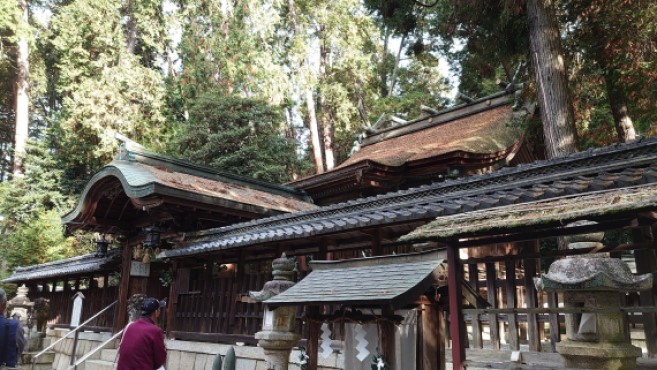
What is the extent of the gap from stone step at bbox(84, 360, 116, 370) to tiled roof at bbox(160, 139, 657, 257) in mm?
3980

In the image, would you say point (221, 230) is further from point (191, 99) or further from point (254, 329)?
point (191, 99)

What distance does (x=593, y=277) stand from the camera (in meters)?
3.86

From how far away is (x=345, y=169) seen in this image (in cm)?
1262

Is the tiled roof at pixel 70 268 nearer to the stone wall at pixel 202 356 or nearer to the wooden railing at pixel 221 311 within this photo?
the stone wall at pixel 202 356

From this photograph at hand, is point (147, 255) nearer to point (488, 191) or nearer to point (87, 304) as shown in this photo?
point (87, 304)

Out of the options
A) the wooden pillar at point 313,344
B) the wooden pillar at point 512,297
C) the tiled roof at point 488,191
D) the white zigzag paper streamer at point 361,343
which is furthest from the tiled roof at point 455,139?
the white zigzag paper streamer at point 361,343

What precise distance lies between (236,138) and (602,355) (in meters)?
18.4

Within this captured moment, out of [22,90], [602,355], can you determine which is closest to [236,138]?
[22,90]

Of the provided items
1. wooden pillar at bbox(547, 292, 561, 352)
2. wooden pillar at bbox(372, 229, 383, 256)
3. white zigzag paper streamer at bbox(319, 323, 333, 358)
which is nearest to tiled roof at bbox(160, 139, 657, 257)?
wooden pillar at bbox(372, 229, 383, 256)

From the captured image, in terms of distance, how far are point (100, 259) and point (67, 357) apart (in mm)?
3040

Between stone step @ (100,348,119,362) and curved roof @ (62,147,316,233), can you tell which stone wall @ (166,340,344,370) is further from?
curved roof @ (62,147,316,233)

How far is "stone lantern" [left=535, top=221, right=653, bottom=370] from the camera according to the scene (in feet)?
12.6

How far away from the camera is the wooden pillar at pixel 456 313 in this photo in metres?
4.63

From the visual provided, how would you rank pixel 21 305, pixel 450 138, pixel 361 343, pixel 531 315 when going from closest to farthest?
pixel 361 343
pixel 531 315
pixel 21 305
pixel 450 138
